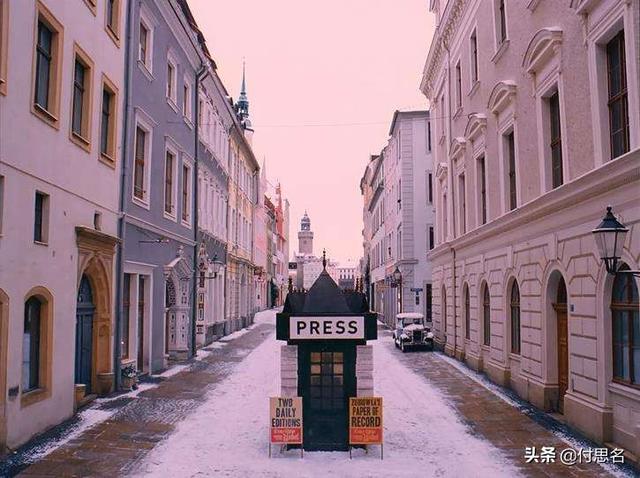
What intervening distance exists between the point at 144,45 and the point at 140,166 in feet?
11.3

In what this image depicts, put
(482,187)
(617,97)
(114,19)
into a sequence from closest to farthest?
(617,97)
(114,19)
(482,187)

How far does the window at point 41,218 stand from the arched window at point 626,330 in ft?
31.9

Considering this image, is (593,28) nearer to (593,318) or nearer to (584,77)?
(584,77)

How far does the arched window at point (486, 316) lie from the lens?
1928cm

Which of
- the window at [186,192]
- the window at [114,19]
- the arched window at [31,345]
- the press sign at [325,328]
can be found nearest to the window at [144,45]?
the window at [114,19]

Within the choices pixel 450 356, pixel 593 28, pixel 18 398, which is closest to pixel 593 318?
pixel 593 28

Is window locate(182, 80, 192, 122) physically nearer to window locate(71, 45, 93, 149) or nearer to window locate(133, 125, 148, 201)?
window locate(133, 125, 148, 201)

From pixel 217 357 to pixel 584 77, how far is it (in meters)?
16.7

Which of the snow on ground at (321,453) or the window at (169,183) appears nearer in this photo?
the snow on ground at (321,453)

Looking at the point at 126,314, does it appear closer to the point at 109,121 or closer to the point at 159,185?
the point at 159,185

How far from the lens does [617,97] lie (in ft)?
33.9

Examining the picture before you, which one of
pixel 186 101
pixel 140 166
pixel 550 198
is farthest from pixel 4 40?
pixel 186 101

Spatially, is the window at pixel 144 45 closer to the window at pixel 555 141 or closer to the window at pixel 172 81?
the window at pixel 172 81

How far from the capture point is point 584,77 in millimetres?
11297
